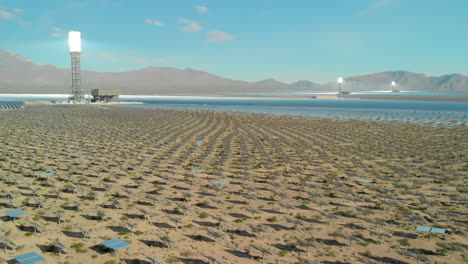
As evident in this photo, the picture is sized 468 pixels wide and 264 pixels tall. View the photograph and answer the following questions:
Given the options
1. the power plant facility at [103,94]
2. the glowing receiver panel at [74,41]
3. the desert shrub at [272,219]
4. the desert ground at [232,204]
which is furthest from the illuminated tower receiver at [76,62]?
the desert shrub at [272,219]

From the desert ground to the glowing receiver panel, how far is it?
10471cm

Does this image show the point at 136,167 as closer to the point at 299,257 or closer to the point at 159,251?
the point at 159,251

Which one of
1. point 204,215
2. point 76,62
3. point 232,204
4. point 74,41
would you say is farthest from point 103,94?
point 204,215

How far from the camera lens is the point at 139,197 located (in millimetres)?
16281

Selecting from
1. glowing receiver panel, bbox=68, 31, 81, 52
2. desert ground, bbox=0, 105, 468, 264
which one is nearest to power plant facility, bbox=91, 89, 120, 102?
glowing receiver panel, bbox=68, 31, 81, 52

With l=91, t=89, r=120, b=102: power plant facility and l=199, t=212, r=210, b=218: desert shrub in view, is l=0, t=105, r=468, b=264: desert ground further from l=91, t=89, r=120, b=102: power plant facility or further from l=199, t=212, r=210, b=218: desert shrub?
l=91, t=89, r=120, b=102: power plant facility

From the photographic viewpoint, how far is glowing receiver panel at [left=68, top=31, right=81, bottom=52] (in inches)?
4788

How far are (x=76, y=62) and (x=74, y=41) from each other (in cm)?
731

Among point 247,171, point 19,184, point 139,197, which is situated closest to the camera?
point 139,197

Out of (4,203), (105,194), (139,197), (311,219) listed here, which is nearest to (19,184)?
(4,203)

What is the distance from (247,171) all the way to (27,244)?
43.2 ft

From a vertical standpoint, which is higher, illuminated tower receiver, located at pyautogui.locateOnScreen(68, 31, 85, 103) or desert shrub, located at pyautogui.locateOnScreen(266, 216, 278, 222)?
illuminated tower receiver, located at pyautogui.locateOnScreen(68, 31, 85, 103)

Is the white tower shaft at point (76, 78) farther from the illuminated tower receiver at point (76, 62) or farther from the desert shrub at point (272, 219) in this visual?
the desert shrub at point (272, 219)

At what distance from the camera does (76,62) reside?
411ft
